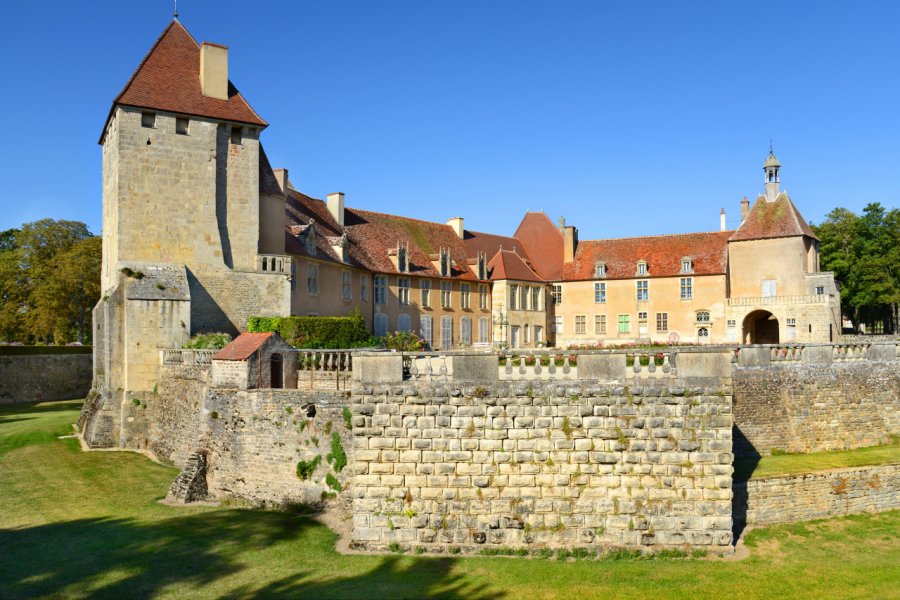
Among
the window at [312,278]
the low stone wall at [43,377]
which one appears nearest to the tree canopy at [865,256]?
the window at [312,278]

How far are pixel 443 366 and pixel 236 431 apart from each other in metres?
5.90

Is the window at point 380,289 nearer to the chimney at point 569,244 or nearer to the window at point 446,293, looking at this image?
the window at point 446,293

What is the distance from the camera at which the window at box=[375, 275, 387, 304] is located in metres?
34.1

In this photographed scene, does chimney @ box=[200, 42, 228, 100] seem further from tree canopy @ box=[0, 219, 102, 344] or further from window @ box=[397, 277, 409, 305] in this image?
tree canopy @ box=[0, 219, 102, 344]

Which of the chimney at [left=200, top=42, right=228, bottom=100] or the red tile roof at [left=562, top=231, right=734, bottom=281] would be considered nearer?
the chimney at [left=200, top=42, right=228, bottom=100]

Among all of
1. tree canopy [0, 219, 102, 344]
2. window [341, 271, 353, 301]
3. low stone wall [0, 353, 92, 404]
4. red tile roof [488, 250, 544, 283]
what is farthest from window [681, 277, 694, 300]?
tree canopy [0, 219, 102, 344]

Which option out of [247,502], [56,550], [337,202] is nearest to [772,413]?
[247,502]

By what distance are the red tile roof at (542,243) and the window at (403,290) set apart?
37.8 ft

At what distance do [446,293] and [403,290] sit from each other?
11.0 ft

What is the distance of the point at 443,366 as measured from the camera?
41.6ft

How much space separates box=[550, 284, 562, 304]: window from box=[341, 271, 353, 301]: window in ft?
54.0

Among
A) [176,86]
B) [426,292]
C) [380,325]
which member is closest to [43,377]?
[380,325]

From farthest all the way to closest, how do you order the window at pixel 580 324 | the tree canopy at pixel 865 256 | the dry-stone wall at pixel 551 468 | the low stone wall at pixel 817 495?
the tree canopy at pixel 865 256, the window at pixel 580 324, the low stone wall at pixel 817 495, the dry-stone wall at pixel 551 468

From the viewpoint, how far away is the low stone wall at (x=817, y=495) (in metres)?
15.1
